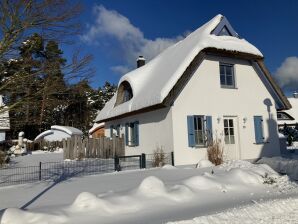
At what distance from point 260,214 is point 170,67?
35.1 feet

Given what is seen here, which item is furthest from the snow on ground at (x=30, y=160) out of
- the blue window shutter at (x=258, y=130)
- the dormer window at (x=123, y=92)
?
the blue window shutter at (x=258, y=130)

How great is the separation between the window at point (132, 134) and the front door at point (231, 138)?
4798 millimetres

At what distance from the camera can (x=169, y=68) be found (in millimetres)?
15602

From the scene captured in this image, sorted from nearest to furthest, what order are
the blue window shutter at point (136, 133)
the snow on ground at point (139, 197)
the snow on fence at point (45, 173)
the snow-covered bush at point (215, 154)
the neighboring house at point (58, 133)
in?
the snow on ground at point (139, 197) < the snow on fence at point (45, 173) < the snow-covered bush at point (215, 154) < the blue window shutter at point (136, 133) < the neighboring house at point (58, 133)

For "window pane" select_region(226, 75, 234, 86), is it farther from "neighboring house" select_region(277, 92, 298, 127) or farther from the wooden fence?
"neighboring house" select_region(277, 92, 298, 127)

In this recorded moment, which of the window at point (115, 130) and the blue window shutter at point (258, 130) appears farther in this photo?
the window at point (115, 130)

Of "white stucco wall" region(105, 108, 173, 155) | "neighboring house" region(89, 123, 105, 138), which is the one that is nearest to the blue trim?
"white stucco wall" region(105, 108, 173, 155)

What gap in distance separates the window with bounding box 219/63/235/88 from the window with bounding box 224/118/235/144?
1.87 metres

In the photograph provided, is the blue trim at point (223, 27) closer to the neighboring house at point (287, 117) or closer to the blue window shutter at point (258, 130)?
the blue window shutter at point (258, 130)

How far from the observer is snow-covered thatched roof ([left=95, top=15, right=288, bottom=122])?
14.0 m

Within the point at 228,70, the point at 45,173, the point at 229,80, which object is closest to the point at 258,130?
the point at 229,80

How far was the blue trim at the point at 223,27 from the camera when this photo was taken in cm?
1677

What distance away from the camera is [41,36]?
738cm

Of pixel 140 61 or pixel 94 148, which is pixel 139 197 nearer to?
pixel 94 148
